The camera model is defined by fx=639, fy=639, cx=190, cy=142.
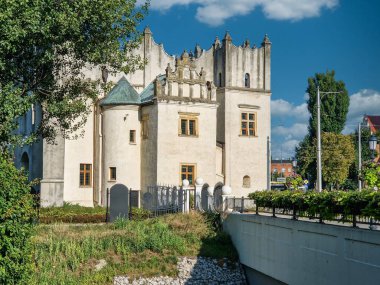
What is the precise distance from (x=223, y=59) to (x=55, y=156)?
45.3ft

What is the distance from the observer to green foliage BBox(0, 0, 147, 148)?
76.7ft

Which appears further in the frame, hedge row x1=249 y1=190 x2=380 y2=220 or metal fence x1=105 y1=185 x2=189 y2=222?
metal fence x1=105 y1=185 x2=189 y2=222

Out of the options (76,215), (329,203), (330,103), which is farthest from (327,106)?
(329,203)

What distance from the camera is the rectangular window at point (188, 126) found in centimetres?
4059

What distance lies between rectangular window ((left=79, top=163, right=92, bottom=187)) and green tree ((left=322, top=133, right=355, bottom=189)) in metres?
27.7

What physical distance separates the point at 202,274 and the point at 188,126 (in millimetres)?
15245

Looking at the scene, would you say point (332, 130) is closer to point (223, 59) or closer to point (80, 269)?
point (223, 59)

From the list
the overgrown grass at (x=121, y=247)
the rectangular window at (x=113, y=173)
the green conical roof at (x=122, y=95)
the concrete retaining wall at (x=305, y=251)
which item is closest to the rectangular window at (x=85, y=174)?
the rectangular window at (x=113, y=173)

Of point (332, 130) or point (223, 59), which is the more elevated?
point (223, 59)

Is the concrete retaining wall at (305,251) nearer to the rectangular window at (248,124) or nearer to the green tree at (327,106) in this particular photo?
the rectangular window at (248,124)

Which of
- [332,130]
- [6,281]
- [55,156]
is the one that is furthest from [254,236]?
[332,130]

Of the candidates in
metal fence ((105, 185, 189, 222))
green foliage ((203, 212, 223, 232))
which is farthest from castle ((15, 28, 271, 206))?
green foliage ((203, 212, 223, 232))

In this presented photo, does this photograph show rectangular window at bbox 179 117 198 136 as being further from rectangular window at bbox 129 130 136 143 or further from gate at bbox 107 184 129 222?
gate at bbox 107 184 129 222

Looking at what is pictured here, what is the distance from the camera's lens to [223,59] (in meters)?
45.1
